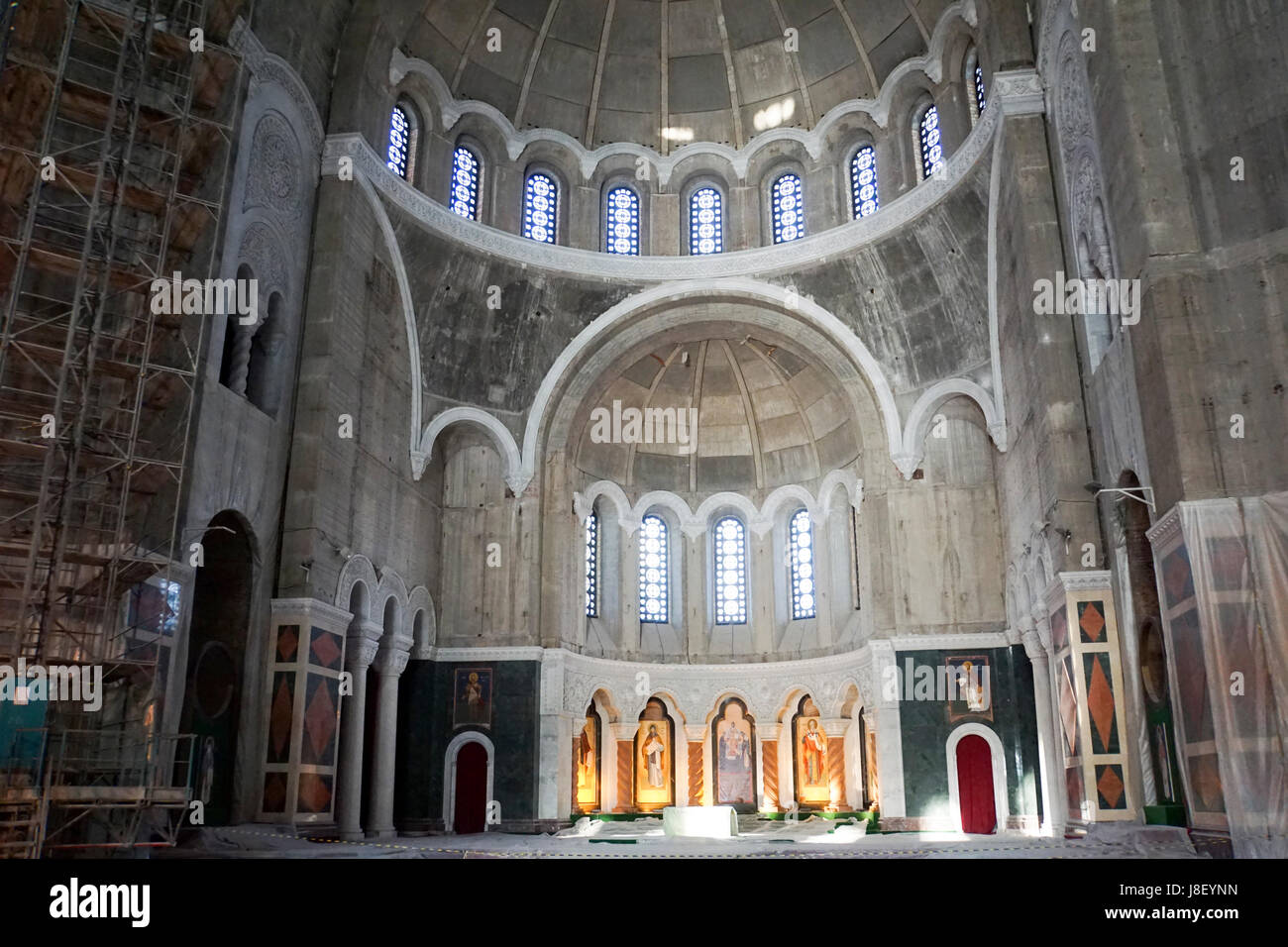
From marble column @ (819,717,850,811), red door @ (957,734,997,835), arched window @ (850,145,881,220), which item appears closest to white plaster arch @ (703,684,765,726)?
marble column @ (819,717,850,811)

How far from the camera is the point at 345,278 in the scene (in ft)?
75.3

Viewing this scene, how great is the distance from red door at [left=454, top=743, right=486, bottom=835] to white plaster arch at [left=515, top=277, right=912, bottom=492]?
7077 millimetres

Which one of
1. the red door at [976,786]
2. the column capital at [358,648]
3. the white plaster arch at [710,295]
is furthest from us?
the white plaster arch at [710,295]

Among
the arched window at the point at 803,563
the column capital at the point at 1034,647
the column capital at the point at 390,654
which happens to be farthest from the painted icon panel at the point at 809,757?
the column capital at the point at 390,654

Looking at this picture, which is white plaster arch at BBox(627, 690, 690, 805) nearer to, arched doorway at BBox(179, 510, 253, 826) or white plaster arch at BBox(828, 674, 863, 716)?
white plaster arch at BBox(828, 674, 863, 716)

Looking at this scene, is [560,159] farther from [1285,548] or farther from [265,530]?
[1285,548]

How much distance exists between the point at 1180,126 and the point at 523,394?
17763mm

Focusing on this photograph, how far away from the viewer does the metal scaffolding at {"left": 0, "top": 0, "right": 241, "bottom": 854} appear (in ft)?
50.8

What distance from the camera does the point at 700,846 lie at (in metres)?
19.7

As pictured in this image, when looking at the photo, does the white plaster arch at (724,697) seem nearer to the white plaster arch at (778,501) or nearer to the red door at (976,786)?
the white plaster arch at (778,501)

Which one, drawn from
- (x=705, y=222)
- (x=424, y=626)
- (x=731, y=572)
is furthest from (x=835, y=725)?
(x=705, y=222)

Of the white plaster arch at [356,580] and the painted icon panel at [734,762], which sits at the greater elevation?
the white plaster arch at [356,580]

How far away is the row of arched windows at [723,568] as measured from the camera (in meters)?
32.0

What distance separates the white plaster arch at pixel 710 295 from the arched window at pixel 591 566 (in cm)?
367
